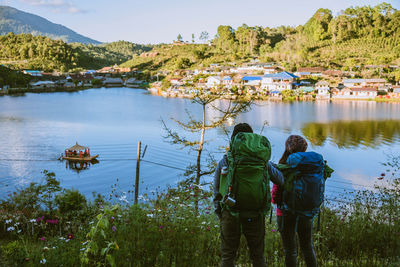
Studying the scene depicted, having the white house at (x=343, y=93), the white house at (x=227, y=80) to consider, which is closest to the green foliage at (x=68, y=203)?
the white house at (x=227, y=80)

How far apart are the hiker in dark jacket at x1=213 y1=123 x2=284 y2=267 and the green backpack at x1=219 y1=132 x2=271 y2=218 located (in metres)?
0.06

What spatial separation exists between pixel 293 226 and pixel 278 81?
42.8 metres

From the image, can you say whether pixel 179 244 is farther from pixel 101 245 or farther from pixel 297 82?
pixel 297 82

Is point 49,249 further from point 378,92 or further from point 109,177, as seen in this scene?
point 378,92

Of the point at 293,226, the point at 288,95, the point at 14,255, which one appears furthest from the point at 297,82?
the point at 14,255

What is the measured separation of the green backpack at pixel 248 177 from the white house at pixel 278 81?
133 feet

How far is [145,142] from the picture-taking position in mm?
15000

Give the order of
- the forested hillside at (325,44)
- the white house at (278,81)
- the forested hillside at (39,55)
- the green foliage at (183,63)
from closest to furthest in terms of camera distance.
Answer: the white house at (278,81), the forested hillside at (325,44), the green foliage at (183,63), the forested hillside at (39,55)

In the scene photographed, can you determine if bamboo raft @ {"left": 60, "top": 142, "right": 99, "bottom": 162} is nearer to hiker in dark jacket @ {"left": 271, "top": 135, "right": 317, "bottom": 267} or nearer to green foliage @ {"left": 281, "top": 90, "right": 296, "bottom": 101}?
hiker in dark jacket @ {"left": 271, "top": 135, "right": 317, "bottom": 267}

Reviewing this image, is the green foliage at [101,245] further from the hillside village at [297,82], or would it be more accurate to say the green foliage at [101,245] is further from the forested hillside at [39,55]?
the forested hillside at [39,55]

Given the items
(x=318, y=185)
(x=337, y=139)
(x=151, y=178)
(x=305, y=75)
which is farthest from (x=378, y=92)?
(x=318, y=185)

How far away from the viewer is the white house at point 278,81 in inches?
1618

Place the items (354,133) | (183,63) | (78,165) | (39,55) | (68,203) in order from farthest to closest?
(39,55)
(183,63)
(354,133)
(78,165)
(68,203)

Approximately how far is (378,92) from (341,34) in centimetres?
2707
